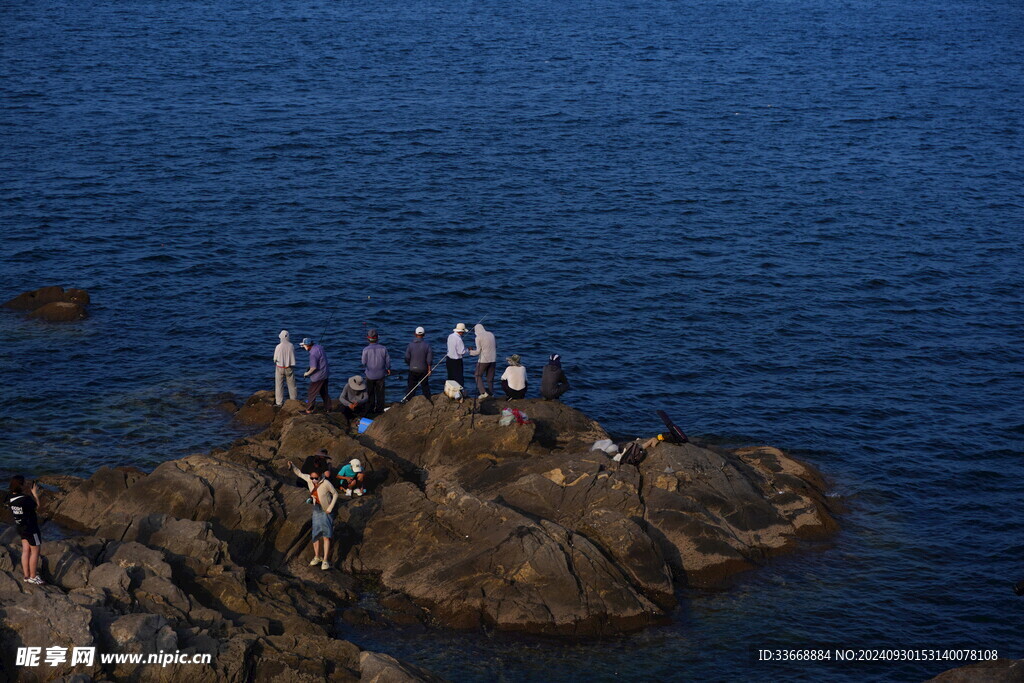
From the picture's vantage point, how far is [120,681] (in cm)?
1717

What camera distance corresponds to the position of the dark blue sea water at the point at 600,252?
82.1ft

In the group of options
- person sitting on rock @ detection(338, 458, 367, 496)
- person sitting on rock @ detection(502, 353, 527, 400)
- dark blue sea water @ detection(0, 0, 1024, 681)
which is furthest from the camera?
person sitting on rock @ detection(502, 353, 527, 400)

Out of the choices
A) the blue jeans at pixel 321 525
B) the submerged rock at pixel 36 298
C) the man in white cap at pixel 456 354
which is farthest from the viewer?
the submerged rock at pixel 36 298

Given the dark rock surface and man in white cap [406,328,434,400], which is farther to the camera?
man in white cap [406,328,434,400]

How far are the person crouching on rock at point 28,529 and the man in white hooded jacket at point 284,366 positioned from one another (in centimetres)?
1058

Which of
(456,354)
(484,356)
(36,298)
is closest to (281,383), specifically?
(456,354)

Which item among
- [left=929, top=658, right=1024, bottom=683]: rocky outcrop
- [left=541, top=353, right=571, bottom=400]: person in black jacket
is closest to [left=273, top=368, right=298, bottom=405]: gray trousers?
[left=541, top=353, right=571, bottom=400]: person in black jacket

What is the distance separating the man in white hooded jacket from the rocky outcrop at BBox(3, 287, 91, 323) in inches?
436

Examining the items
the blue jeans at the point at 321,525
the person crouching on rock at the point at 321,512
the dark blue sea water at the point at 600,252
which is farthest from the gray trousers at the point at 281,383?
the blue jeans at the point at 321,525

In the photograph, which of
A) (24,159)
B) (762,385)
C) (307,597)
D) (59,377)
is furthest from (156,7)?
(307,597)

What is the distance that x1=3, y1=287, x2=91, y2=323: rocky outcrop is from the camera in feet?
124

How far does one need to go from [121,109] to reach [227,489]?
45101 millimetres

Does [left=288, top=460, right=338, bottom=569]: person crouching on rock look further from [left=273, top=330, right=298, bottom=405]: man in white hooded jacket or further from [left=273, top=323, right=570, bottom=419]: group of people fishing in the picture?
[left=273, top=330, right=298, bottom=405]: man in white hooded jacket

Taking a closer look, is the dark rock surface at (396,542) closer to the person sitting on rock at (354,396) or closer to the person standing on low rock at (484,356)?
the person sitting on rock at (354,396)
